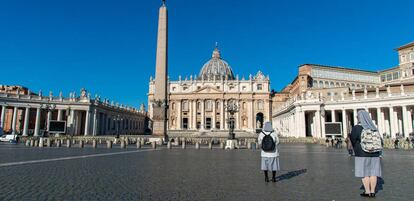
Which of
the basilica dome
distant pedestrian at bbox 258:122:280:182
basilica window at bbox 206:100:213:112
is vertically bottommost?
distant pedestrian at bbox 258:122:280:182

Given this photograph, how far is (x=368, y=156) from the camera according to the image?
537 centimetres

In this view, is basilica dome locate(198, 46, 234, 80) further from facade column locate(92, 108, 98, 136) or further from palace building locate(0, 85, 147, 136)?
facade column locate(92, 108, 98, 136)

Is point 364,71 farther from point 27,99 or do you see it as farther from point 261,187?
point 261,187

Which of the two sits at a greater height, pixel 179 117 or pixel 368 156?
pixel 179 117

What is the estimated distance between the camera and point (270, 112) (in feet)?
258

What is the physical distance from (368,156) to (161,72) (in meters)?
20.1

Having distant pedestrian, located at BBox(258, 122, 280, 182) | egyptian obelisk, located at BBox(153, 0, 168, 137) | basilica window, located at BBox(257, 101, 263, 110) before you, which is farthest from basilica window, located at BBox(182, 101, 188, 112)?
distant pedestrian, located at BBox(258, 122, 280, 182)

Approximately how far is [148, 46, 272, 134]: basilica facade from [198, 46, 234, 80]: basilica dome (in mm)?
9706

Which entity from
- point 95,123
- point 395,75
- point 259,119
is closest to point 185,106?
point 259,119

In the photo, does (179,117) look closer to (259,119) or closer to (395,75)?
(259,119)

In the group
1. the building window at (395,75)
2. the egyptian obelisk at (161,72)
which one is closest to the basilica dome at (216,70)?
the building window at (395,75)

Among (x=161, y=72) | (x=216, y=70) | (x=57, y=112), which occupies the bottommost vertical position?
(x=57, y=112)

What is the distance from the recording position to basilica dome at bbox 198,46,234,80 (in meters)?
91.5

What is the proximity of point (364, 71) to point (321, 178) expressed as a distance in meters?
76.3
